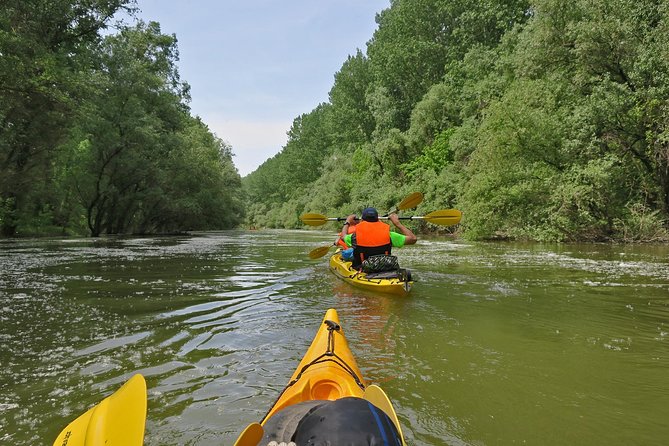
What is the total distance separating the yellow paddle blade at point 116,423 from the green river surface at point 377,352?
26.7 inches

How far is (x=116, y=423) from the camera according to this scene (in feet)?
5.64

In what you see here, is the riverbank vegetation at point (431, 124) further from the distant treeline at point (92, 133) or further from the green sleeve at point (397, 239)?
the green sleeve at point (397, 239)

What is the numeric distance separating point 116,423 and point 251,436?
22.8 inches

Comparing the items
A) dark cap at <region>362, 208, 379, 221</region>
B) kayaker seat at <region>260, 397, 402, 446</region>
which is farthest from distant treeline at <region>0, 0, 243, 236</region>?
kayaker seat at <region>260, 397, 402, 446</region>

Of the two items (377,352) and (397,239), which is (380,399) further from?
(397,239)

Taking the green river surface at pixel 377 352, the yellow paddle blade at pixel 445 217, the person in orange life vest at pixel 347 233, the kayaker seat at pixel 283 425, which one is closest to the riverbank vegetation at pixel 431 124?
the green river surface at pixel 377 352

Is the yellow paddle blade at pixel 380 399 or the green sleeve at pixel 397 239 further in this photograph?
the green sleeve at pixel 397 239

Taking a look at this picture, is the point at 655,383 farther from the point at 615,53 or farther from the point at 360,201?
the point at 360,201

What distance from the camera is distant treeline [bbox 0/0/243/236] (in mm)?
11609

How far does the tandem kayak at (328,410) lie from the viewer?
1555 mm

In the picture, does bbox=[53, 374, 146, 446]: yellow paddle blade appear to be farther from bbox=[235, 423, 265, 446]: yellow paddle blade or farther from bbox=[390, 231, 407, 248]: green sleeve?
bbox=[390, 231, 407, 248]: green sleeve

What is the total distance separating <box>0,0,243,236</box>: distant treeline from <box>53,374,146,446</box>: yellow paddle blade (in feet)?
34.6

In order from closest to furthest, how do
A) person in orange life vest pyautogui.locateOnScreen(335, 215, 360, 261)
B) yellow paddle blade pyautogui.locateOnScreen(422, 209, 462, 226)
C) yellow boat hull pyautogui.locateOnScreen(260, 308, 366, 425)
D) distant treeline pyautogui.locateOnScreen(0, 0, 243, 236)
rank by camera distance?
yellow boat hull pyautogui.locateOnScreen(260, 308, 366, 425) < yellow paddle blade pyautogui.locateOnScreen(422, 209, 462, 226) < person in orange life vest pyautogui.locateOnScreen(335, 215, 360, 261) < distant treeline pyautogui.locateOnScreen(0, 0, 243, 236)

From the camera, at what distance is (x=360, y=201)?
119ft
